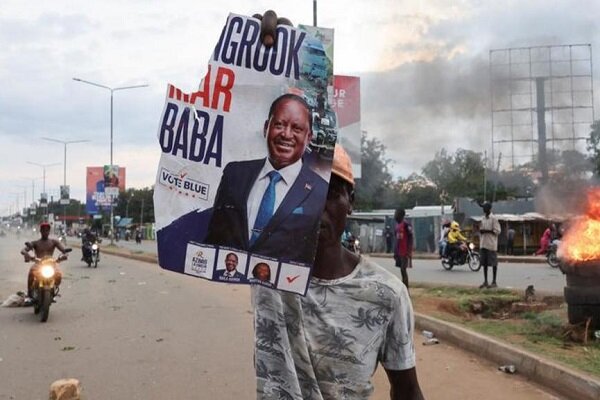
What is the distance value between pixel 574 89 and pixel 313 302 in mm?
37319

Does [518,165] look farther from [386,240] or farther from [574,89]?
[386,240]

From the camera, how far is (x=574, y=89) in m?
34.9

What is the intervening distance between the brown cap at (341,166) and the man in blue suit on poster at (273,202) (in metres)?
0.12

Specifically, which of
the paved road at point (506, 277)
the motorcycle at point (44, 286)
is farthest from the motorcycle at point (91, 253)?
the motorcycle at point (44, 286)

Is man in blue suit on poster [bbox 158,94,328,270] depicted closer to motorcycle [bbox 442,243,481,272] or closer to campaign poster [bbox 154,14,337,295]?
campaign poster [bbox 154,14,337,295]

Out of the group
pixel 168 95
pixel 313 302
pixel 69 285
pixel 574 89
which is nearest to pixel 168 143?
pixel 168 95

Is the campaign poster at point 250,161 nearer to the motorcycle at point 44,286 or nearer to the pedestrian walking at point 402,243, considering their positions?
the motorcycle at point 44,286

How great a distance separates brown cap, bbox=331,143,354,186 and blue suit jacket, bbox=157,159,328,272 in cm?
12

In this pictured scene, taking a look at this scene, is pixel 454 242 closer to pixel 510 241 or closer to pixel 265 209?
pixel 510 241

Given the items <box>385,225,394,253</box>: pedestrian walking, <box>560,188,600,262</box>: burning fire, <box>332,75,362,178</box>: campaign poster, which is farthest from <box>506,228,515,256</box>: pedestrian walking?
<box>560,188,600,262</box>: burning fire

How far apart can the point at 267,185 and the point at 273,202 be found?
1.9 inches

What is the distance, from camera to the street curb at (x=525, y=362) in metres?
4.62

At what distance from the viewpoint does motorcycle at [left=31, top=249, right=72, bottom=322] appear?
872cm

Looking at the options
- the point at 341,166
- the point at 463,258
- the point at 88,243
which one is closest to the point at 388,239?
the point at 463,258
